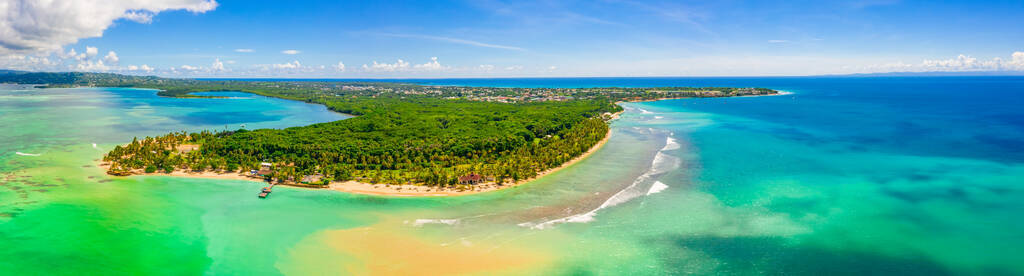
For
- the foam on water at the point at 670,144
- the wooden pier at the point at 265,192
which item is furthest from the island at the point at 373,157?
the foam on water at the point at 670,144

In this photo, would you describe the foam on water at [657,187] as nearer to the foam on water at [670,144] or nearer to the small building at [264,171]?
the foam on water at [670,144]

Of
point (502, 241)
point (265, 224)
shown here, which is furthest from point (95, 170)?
point (502, 241)

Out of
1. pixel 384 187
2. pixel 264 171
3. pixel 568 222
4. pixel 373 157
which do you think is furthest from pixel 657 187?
pixel 264 171

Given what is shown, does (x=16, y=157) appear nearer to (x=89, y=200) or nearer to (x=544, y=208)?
(x=89, y=200)

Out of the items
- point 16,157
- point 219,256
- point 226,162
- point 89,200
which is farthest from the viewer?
point 16,157

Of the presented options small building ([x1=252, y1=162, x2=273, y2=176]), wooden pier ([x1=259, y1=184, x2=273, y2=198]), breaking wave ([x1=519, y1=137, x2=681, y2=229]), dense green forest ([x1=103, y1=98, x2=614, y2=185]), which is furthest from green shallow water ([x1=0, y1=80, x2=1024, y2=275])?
dense green forest ([x1=103, y1=98, x2=614, y2=185])

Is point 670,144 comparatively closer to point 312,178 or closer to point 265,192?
point 312,178

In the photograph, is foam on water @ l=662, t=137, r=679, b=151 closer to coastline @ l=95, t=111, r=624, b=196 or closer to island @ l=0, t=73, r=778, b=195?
island @ l=0, t=73, r=778, b=195
